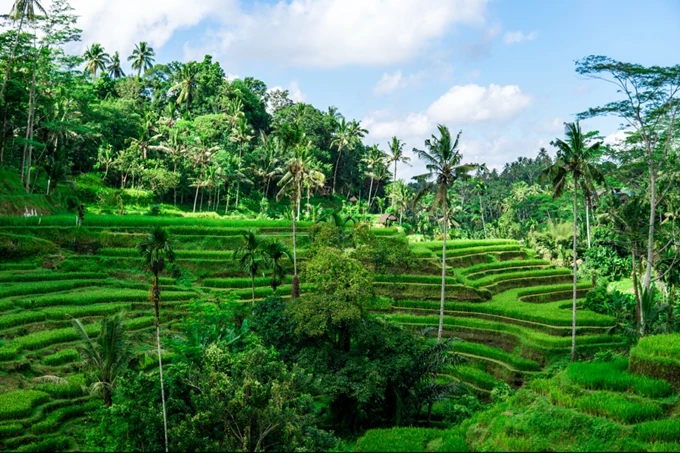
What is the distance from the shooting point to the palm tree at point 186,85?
220ft

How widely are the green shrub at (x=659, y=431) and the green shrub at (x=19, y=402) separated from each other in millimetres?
15969

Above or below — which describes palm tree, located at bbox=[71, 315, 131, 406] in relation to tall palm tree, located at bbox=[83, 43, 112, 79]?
below

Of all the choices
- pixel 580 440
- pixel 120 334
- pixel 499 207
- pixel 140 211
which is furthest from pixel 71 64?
pixel 499 207

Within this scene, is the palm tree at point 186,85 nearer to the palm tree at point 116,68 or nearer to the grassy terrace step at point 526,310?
the palm tree at point 116,68

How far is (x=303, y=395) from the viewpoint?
50.9 ft

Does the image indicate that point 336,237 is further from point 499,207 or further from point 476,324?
point 499,207

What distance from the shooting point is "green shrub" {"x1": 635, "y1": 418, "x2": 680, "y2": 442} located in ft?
29.7

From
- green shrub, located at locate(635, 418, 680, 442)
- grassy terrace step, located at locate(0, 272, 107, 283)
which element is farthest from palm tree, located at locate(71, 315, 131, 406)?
green shrub, located at locate(635, 418, 680, 442)

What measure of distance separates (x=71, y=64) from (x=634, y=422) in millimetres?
46662

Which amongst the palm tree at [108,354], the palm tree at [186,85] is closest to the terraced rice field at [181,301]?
the palm tree at [108,354]

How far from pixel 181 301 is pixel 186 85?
44788 millimetres

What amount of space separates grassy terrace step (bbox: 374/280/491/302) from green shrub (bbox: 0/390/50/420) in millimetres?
19689

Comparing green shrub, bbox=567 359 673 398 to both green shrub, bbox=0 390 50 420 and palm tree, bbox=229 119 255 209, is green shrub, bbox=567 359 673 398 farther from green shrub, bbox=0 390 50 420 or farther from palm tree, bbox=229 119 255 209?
palm tree, bbox=229 119 255 209

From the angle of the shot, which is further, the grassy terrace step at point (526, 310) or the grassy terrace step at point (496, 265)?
the grassy terrace step at point (496, 265)
